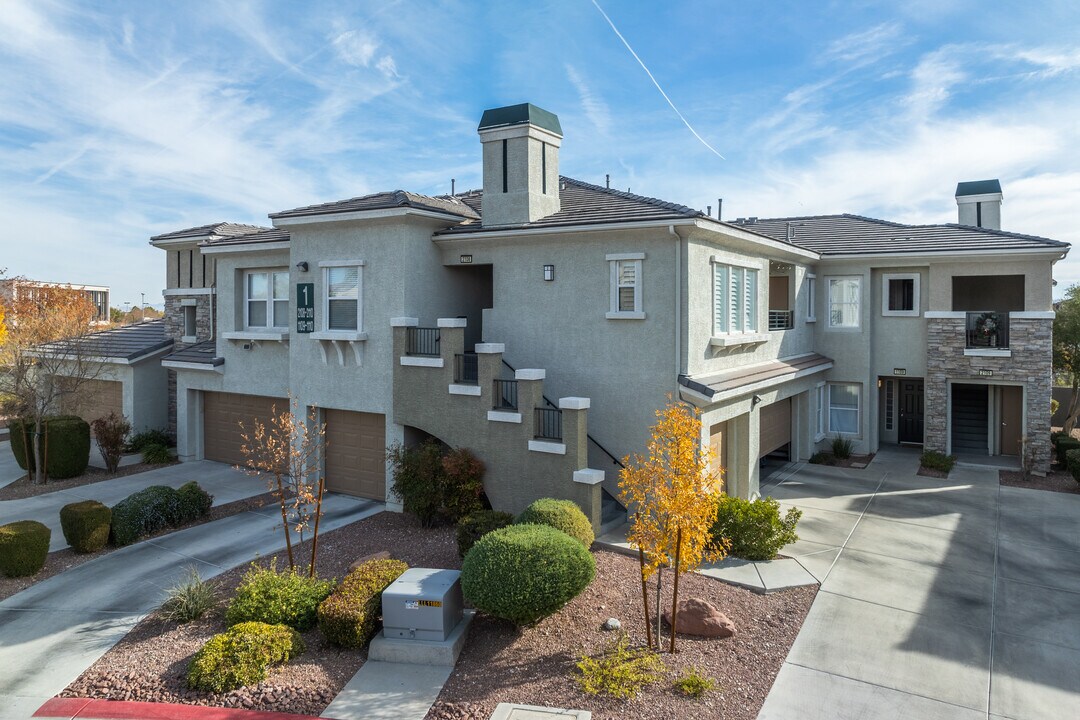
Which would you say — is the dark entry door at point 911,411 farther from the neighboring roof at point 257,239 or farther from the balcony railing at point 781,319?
the neighboring roof at point 257,239

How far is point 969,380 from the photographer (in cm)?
1897

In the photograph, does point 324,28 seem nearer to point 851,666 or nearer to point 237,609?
point 237,609

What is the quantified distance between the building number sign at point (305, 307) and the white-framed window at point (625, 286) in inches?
274

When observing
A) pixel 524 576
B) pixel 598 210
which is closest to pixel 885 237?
pixel 598 210

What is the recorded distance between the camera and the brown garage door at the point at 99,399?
2021 cm

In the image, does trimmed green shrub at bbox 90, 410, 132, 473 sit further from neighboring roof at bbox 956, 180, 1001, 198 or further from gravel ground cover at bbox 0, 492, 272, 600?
neighboring roof at bbox 956, 180, 1001, 198

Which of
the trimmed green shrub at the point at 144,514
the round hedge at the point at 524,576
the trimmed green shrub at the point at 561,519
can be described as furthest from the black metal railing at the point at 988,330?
the trimmed green shrub at the point at 144,514

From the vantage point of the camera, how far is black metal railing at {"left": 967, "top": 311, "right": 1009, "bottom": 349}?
18562 mm

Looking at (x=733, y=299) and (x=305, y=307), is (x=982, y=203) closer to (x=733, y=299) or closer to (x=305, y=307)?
(x=733, y=299)

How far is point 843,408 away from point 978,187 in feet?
31.6

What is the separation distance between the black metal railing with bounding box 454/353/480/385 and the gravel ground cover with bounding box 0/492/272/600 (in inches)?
206

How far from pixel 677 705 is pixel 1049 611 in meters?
6.17

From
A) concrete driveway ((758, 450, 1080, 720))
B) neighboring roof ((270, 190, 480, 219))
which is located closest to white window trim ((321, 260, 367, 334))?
neighboring roof ((270, 190, 480, 219))

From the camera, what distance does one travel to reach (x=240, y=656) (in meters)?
7.64
